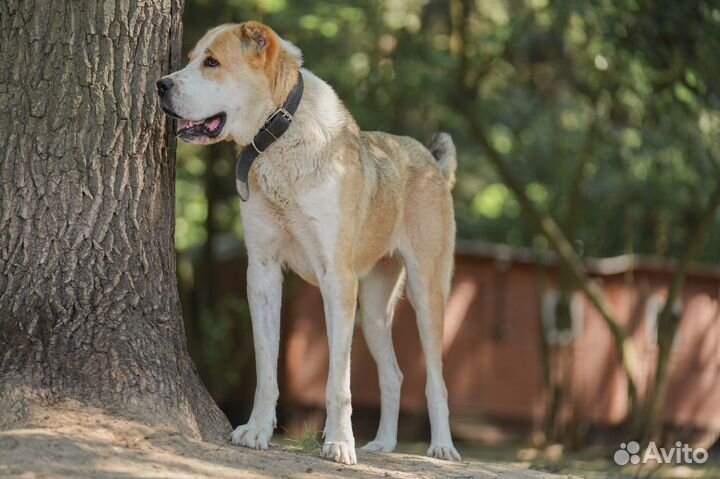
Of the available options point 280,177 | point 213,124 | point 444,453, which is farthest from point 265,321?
point 444,453

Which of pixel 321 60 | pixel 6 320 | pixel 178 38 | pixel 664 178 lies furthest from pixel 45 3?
pixel 664 178

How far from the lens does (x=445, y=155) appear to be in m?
7.71

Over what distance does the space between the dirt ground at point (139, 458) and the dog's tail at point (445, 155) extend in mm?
2338

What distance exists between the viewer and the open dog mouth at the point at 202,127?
5.85 meters

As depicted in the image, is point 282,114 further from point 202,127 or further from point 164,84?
point 164,84

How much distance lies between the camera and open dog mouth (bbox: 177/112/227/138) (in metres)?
5.85

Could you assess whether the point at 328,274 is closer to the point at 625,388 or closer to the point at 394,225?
the point at 394,225

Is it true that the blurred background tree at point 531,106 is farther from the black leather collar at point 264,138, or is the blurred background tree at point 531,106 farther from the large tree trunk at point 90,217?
the large tree trunk at point 90,217

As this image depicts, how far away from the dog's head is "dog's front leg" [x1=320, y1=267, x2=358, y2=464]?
92 cm

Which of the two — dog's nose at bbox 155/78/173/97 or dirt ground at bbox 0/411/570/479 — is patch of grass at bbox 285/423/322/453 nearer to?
dirt ground at bbox 0/411/570/479

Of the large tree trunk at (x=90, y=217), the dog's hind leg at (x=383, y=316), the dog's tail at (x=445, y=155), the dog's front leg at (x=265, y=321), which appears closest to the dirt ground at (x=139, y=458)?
the large tree trunk at (x=90, y=217)

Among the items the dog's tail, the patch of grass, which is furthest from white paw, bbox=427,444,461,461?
the dog's tail

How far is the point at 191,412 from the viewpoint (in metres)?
5.68

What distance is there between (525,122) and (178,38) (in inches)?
387
